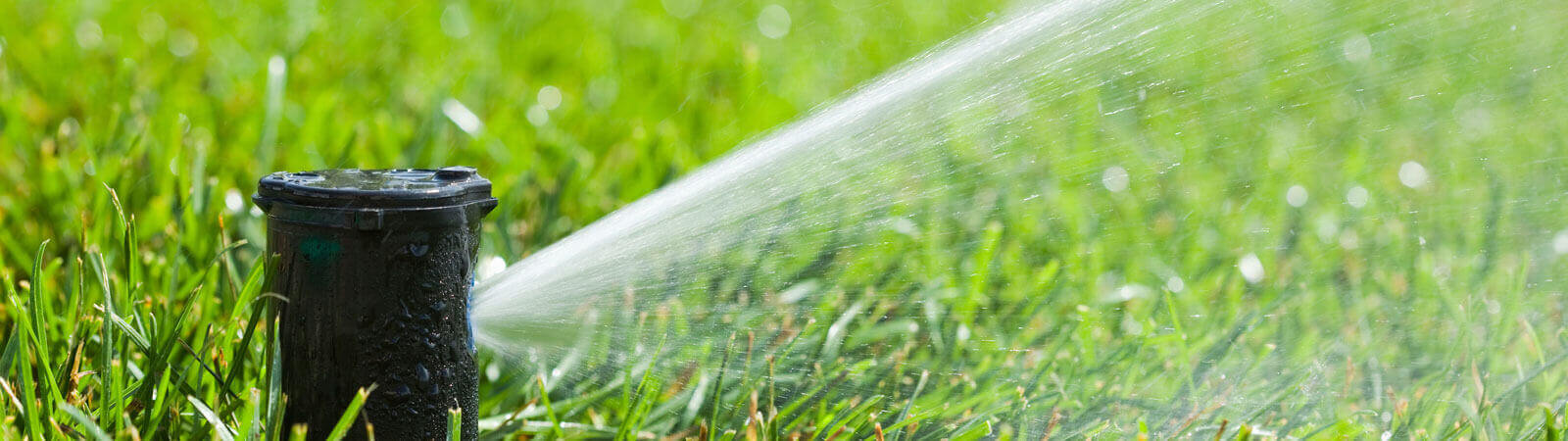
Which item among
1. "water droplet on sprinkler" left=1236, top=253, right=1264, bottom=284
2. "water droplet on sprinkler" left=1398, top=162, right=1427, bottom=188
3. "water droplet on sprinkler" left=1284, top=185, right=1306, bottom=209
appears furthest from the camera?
"water droplet on sprinkler" left=1398, top=162, right=1427, bottom=188

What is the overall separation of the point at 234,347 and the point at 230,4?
2.45 m

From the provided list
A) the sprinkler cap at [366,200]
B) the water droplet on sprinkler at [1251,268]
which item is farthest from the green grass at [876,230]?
the sprinkler cap at [366,200]

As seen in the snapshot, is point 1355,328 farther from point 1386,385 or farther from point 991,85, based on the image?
point 991,85

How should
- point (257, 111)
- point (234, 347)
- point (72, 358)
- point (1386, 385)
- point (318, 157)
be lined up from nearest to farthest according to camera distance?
point (72, 358), point (234, 347), point (1386, 385), point (318, 157), point (257, 111)

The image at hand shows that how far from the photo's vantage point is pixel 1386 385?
168 cm

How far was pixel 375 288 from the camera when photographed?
1156 mm

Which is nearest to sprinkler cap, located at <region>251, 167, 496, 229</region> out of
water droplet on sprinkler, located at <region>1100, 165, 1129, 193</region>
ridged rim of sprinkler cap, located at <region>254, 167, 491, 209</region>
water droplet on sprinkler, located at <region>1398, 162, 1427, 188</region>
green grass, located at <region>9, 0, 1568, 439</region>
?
ridged rim of sprinkler cap, located at <region>254, 167, 491, 209</region>

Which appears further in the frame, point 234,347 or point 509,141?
point 509,141

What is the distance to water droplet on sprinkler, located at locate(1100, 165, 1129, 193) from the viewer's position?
2570 mm

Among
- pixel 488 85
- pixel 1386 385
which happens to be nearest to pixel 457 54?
pixel 488 85

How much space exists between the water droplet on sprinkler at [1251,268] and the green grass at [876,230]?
2cm

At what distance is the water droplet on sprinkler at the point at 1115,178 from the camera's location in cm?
257

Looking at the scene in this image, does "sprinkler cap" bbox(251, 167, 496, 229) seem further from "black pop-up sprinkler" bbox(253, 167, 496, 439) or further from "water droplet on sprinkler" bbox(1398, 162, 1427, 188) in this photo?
"water droplet on sprinkler" bbox(1398, 162, 1427, 188)

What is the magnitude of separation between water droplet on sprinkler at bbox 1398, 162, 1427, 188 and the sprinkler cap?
7.11 ft
